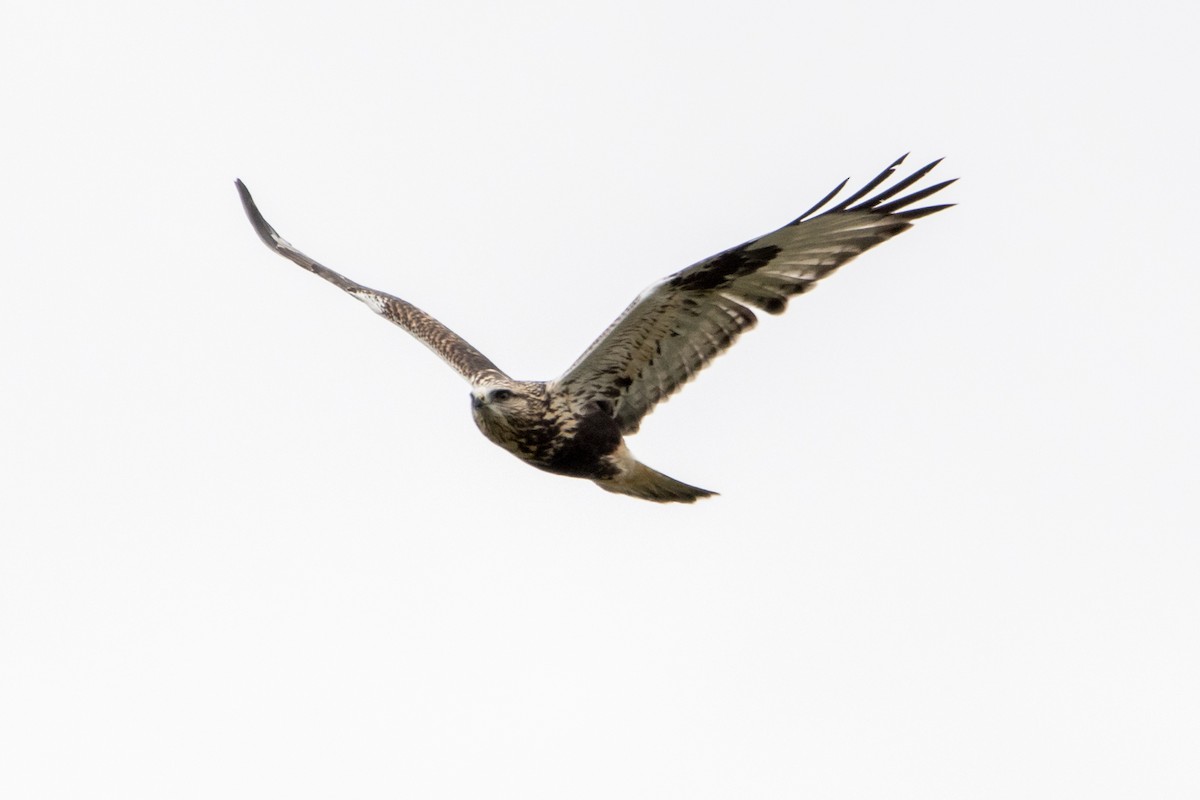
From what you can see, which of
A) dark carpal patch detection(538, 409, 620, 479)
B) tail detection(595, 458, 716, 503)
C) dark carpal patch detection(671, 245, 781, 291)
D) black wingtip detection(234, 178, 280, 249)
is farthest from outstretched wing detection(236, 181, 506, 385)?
dark carpal patch detection(671, 245, 781, 291)

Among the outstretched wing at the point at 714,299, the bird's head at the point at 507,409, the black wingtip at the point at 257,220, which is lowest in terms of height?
the bird's head at the point at 507,409

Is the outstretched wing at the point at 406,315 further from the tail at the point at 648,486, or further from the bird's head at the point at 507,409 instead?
the tail at the point at 648,486

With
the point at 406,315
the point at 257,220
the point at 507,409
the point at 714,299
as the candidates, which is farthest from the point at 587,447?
the point at 257,220

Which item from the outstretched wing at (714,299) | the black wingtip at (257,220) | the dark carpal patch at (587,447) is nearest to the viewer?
the outstretched wing at (714,299)

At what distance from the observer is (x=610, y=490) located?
9.38 m

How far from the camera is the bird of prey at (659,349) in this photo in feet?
27.5

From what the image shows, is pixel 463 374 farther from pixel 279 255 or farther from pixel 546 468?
pixel 279 255

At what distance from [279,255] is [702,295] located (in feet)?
13.1

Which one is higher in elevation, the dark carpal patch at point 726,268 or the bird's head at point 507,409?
the dark carpal patch at point 726,268

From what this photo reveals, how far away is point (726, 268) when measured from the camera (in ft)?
27.6

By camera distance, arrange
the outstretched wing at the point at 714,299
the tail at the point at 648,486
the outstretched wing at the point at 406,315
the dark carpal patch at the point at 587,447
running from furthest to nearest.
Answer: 1. the outstretched wing at the point at 406,315
2. the tail at the point at 648,486
3. the dark carpal patch at the point at 587,447
4. the outstretched wing at the point at 714,299

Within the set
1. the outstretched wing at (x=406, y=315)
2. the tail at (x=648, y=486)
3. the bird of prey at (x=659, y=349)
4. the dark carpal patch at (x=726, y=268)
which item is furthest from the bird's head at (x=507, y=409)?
the dark carpal patch at (x=726, y=268)

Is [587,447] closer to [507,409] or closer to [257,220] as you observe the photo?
[507,409]

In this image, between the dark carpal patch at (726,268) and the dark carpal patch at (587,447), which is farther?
the dark carpal patch at (587,447)
